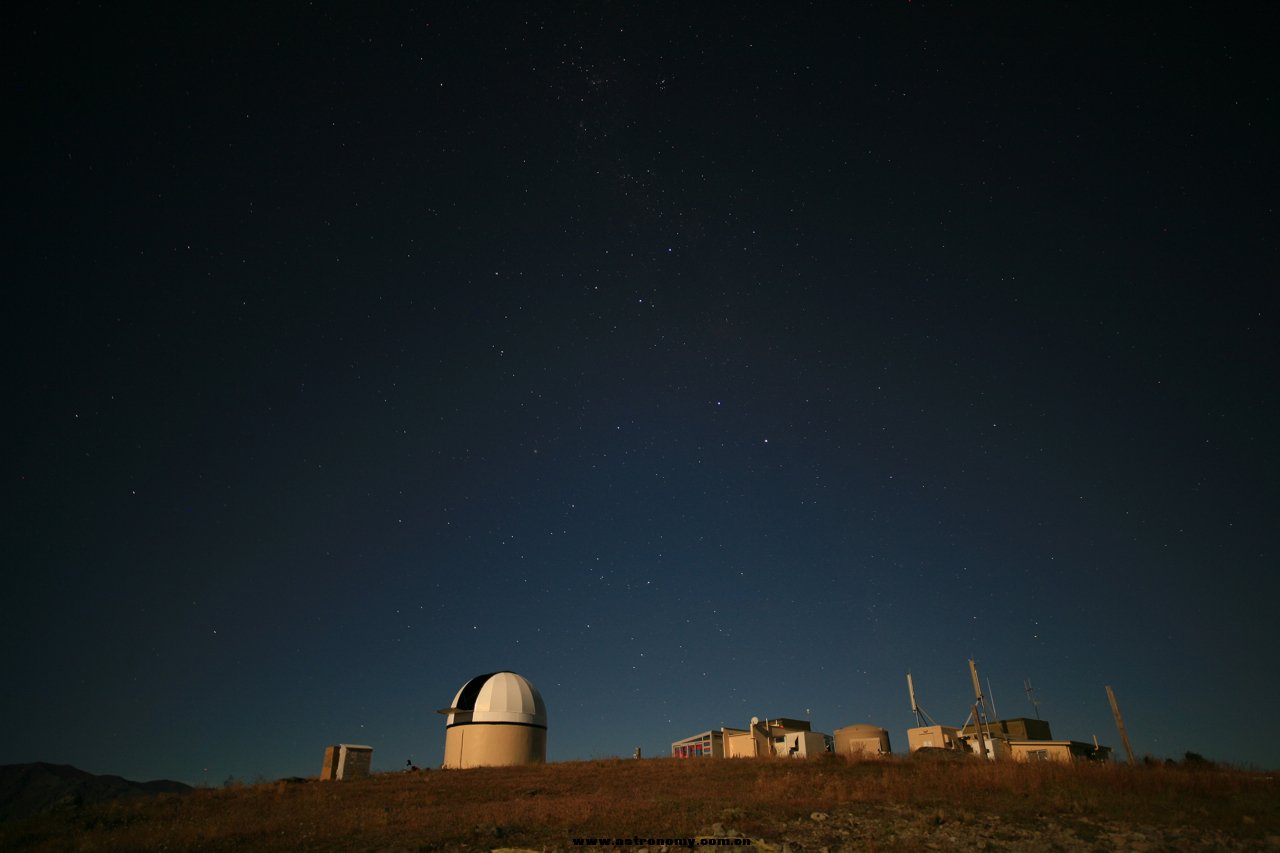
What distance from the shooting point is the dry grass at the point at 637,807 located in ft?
45.0

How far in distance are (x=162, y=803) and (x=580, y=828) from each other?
1527 centimetres

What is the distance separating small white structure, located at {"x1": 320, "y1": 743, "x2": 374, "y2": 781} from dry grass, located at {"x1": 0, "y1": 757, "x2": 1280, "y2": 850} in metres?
6.86

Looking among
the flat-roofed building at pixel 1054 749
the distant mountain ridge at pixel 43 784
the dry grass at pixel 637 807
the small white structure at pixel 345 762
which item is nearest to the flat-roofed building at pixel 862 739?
the flat-roofed building at pixel 1054 749

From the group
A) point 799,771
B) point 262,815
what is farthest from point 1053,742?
point 262,815

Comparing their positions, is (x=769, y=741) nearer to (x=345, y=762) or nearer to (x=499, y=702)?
(x=499, y=702)

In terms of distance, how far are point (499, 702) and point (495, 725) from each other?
142 centimetres

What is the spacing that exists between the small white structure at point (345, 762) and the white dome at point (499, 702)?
8330 millimetres

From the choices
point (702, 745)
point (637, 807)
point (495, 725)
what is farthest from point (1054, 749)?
point (495, 725)

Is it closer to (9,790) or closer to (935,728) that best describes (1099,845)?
(935,728)

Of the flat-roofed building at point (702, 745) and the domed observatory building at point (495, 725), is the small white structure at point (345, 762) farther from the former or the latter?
the flat-roofed building at point (702, 745)

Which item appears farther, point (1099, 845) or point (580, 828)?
point (580, 828)

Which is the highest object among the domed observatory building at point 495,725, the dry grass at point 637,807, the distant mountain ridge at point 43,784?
the domed observatory building at point 495,725

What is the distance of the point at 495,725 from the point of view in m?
38.4

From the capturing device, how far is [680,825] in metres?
13.9
